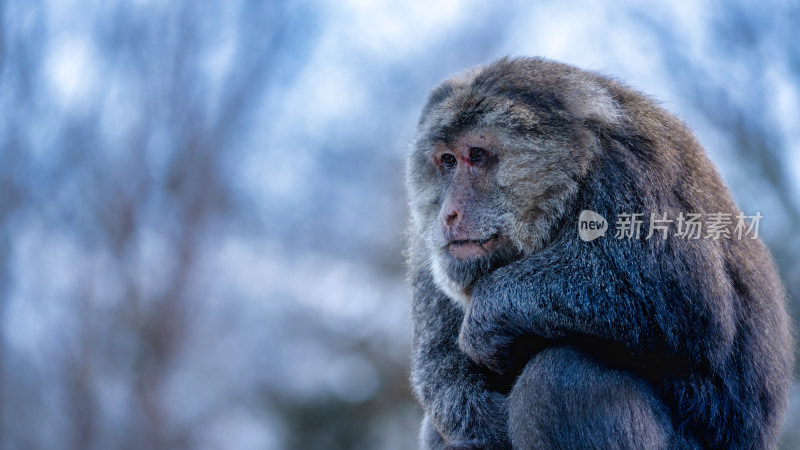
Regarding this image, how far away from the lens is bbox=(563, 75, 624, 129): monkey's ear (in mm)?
3809

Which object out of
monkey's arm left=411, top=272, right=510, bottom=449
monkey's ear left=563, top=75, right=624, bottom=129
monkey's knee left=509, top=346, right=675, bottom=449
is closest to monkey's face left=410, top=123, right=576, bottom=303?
monkey's ear left=563, top=75, right=624, bottom=129

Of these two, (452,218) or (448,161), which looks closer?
(452,218)

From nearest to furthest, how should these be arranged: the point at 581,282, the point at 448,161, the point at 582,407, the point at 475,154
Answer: the point at 582,407
the point at 581,282
the point at 475,154
the point at 448,161

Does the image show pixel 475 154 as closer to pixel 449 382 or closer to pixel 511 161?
pixel 511 161

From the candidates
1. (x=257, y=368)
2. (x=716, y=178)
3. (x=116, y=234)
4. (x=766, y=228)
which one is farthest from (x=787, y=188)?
(x=116, y=234)

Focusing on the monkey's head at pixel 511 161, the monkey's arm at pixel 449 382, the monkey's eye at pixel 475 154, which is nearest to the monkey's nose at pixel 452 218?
the monkey's head at pixel 511 161

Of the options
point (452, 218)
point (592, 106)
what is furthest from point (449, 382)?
point (592, 106)

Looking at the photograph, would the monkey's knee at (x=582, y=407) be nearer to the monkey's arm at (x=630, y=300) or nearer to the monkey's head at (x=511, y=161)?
the monkey's arm at (x=630, y=300)

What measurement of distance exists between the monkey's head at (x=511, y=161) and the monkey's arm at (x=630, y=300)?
27 cm

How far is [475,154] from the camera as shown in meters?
3.95

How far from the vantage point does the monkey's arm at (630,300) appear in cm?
343

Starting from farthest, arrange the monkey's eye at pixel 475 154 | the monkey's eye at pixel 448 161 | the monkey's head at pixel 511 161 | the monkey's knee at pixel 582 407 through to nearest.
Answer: the monkey's eye at pixel 448 161 → the monkey's eye at pixel 475 154 → the monkey's head at pixel 511 161 → the monkey's knee at pixel 582 407

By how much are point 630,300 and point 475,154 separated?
1096 millimetres

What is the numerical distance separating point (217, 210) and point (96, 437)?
3.64 m
